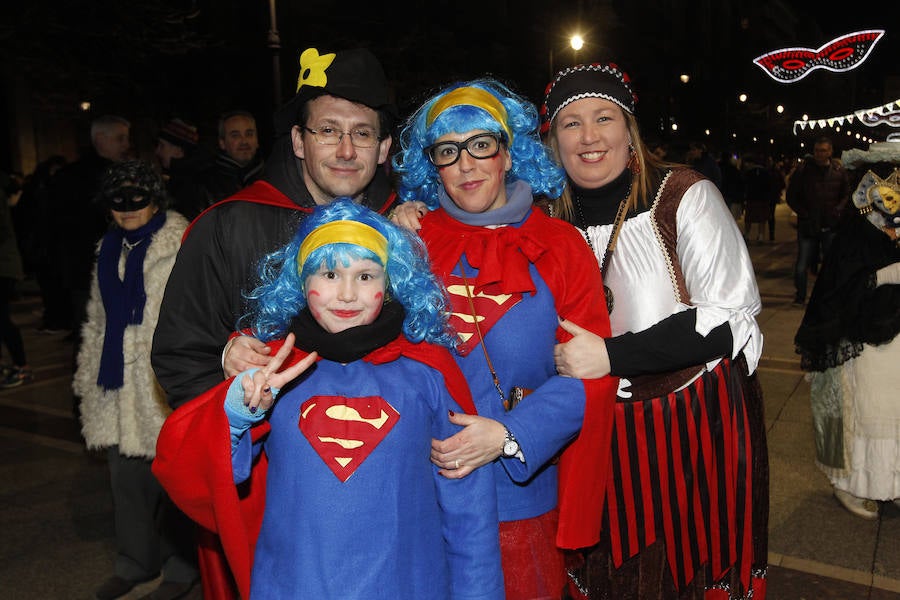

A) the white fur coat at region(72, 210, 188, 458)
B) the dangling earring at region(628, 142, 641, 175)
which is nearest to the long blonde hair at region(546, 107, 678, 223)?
the dangling earring at region(628, 142, 641, 175)

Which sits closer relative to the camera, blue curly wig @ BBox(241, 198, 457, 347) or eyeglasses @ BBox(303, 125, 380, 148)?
blue curly wig @ BBox(241, 198, 457, 347)

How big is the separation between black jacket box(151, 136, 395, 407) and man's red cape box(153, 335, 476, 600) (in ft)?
1.17

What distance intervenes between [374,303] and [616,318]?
3.22ft

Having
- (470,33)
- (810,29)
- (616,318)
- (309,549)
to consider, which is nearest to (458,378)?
(309,549)

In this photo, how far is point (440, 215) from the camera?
8.77ft

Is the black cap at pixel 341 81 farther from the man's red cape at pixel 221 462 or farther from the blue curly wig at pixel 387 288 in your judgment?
the man's red cape at pixel 221 462

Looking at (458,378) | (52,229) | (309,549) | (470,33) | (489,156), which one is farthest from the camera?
(470,33)

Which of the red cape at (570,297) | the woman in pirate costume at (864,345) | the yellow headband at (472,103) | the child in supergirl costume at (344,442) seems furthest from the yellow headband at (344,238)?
the woman in pirate costume at (864,345)

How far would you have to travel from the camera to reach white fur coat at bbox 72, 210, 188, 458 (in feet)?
12.9

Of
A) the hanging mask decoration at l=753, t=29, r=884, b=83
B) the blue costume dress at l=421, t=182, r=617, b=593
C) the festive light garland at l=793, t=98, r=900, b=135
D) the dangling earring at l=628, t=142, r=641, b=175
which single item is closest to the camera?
the blue costume dress at l=421, t=182, r=617, b=593

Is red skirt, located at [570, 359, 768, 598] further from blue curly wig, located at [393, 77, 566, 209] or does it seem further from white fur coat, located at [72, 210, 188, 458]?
white fur coat, located at [72, 210, 188, 458]

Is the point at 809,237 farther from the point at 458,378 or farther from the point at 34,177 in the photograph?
the point at 34,177

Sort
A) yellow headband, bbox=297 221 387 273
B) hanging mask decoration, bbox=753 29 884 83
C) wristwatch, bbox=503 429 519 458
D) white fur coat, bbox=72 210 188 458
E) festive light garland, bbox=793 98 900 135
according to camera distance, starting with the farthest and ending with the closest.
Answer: hanging mask decoration, bbox=753 29 884 83 → festive light garland, bbox=793 98 900 135 → white fur coat, bbox=72 210 188 458 → wristwatch, bbox=503 429 519 458 → yellow headband, bbox=297 221 387 273

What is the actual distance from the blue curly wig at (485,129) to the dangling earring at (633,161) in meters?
0.24
